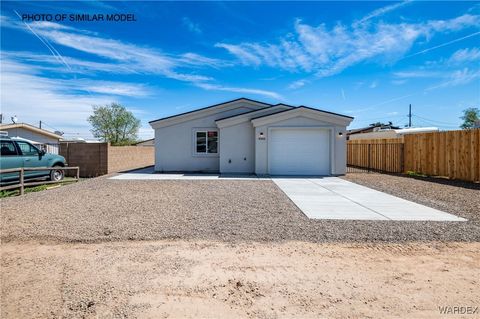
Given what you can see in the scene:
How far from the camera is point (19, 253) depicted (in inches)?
163

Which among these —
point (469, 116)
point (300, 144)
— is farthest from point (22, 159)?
point (469, 116)

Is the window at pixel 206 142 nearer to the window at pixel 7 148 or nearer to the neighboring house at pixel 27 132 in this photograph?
the window at pixel 7 148

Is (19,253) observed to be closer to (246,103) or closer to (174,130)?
(174,130)

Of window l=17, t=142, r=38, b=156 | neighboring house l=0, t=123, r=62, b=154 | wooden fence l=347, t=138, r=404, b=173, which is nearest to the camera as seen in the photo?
window l=17, t=142, r=38, b=156

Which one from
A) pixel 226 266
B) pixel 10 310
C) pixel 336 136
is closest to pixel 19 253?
pixel 10 310

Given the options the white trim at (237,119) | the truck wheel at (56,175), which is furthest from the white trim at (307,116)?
the truck wheel at (56,175)

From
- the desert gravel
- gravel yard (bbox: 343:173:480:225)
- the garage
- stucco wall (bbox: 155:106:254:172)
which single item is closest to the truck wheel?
the desert gravel

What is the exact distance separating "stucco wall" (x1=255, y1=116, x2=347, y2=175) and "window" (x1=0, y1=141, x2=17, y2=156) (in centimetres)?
1037

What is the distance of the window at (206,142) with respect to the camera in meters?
16.3

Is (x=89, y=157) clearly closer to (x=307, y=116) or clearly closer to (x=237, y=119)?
(x=237, y=119)

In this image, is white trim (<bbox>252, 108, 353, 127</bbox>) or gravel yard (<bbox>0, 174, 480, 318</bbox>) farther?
white trim (<bbox>252, 108, 353, 127</bbox>)

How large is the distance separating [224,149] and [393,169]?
10.4 m

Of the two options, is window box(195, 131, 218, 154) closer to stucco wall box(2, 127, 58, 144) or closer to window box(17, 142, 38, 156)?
window box(17, 142, 38, 156)

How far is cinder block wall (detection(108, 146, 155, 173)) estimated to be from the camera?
15828 millimetres
